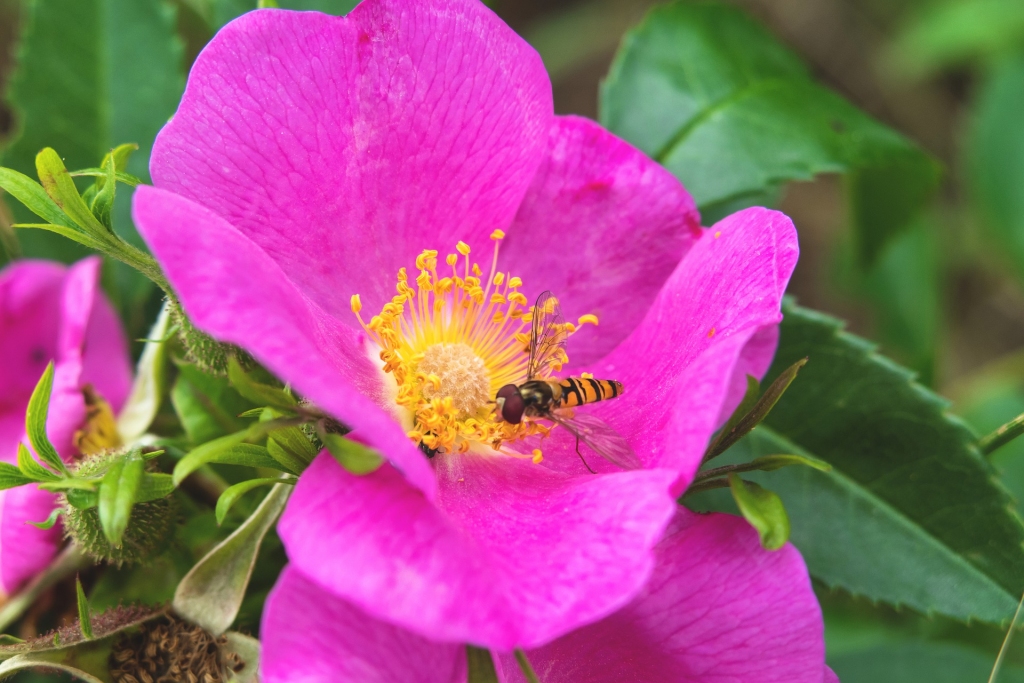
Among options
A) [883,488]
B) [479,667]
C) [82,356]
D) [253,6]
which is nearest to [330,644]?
[479,667]

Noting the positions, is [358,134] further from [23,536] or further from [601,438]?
[23,536]

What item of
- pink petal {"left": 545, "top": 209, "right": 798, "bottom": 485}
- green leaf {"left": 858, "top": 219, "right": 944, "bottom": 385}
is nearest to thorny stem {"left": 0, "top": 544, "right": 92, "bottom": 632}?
pink petal {"left": 545, "top": 209, "right": 798, "bottom": 485}

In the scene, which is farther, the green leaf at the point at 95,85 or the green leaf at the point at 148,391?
the green leaf at the point at 95,85

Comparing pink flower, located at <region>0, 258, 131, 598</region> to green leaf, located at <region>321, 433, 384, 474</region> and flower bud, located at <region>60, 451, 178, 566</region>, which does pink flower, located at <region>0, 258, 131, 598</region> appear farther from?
green leaf, located at <region>321, 433, 384, 474</region>

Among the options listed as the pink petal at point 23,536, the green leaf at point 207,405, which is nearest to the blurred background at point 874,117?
the green leaf at point 207,405

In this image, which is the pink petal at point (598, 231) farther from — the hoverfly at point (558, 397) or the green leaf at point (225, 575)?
the green leaf at point (225, 575)
